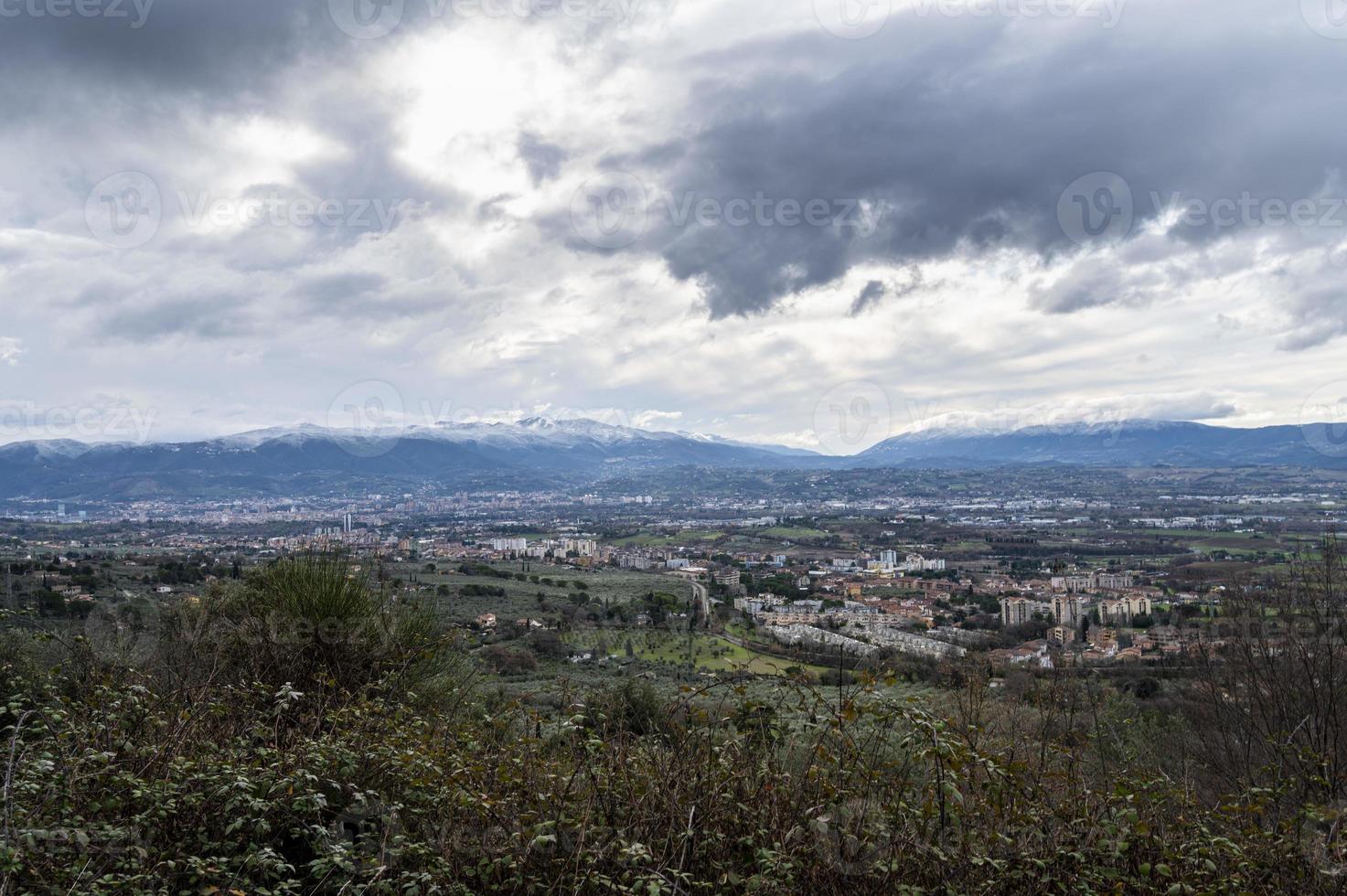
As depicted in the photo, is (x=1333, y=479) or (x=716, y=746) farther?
(x=1333, y=479)

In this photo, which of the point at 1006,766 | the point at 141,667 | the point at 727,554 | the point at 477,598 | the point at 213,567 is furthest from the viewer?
the point at 727,554

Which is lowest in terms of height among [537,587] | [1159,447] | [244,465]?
[537,587]

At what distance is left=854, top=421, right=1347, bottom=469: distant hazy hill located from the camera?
352 feet

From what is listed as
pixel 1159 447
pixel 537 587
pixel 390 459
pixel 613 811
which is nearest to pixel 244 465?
pixel 390 459

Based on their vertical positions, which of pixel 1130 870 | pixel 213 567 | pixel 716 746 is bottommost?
pixel 213 567

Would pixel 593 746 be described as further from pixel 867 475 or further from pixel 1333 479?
pixel 867 475

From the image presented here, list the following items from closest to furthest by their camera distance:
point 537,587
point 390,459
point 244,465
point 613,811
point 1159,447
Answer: point 613,811 < point 537,587 < point 244,465 < point 390,459 < point 1159,447

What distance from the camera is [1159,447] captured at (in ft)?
497

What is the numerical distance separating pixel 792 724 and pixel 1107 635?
18251 mm

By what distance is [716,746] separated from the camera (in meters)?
3.27

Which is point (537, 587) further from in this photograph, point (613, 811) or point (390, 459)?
point (390, 459)

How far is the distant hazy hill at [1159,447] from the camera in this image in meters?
107

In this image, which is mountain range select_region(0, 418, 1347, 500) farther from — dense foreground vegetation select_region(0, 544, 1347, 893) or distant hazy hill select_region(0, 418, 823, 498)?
dense foreground vegetation select_region(0, 544, 1347, 893)

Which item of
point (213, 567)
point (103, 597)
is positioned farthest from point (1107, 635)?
point (213, 567)
